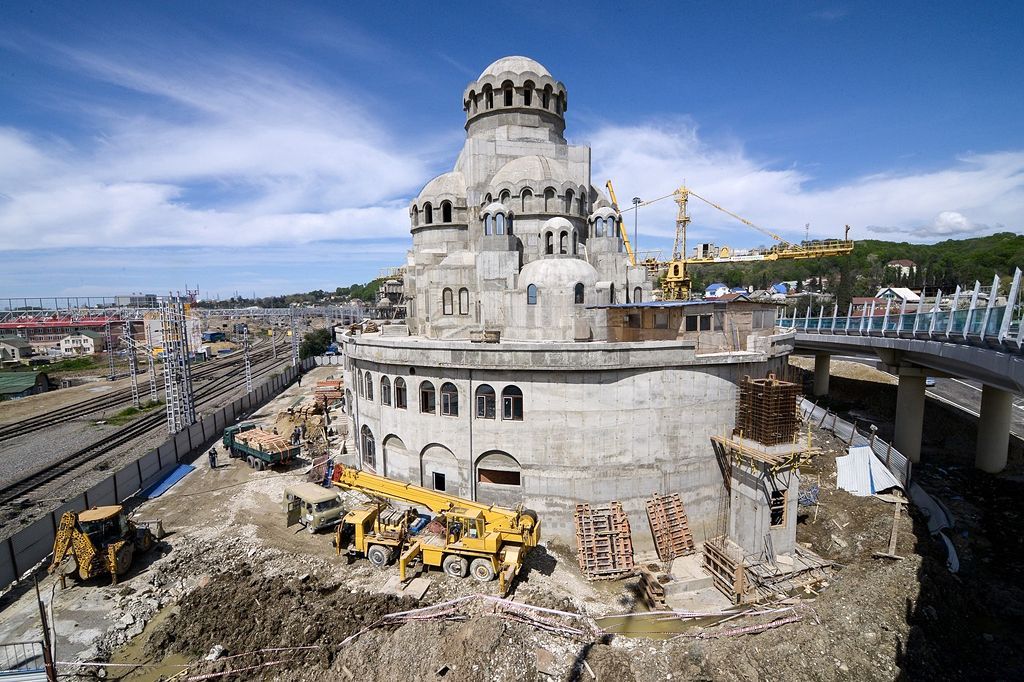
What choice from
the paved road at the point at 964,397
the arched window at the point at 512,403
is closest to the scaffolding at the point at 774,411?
the arched window at the point at 512,403

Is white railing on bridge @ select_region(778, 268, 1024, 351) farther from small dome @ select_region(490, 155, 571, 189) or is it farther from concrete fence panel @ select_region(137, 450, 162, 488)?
concrete fence panel @ select_region(137, 450, 162, 488)

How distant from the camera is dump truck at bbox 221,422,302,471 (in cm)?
2982

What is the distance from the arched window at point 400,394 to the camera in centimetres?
2367

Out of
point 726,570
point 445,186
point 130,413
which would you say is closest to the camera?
point 726,570

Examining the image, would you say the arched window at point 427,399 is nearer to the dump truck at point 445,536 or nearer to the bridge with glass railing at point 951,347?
the dump truck at point 445,536

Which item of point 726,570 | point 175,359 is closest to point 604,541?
point 726,570

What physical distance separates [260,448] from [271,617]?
52.3 ft

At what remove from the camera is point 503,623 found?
15.7 metres

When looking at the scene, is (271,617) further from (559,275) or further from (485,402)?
(559,275)

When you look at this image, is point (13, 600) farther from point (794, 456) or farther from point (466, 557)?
point (794, 456)

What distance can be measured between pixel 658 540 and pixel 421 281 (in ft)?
68.6

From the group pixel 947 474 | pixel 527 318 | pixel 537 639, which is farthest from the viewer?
pixel 947 474

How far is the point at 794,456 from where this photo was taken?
18.4 metres

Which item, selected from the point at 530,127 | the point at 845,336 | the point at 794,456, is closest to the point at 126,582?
the point at 794,456
